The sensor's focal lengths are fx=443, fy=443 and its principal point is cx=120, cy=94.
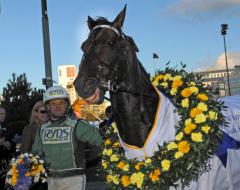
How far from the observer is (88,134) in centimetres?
466

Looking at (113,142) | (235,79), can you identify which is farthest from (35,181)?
(235,79)

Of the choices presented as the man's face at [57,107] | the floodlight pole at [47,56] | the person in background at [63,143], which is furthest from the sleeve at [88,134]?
the floodlight pole at [47,56]

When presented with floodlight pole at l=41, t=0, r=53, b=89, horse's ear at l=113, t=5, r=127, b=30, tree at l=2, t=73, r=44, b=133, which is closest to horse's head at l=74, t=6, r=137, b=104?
horse's ear at l=113, t=5, r=127, b=30

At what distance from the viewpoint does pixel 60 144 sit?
4.61 m

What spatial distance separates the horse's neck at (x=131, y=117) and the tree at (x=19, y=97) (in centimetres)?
1089

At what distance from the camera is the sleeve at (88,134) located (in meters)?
4.65

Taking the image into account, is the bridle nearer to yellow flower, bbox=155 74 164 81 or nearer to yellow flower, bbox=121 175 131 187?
yellow flower, bbox=121 175 131 187

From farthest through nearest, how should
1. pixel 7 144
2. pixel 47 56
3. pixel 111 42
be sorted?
pixel 47 56, pixel 7 144, pixel 111 42

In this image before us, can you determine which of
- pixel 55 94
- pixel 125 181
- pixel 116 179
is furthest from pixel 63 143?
pixel 125 181

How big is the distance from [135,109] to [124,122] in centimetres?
16

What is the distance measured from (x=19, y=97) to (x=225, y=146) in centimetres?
1231

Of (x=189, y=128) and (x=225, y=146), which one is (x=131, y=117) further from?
(x=225, y=146)

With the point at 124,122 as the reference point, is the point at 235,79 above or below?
above

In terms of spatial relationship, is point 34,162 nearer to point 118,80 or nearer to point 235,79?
point 118,80
